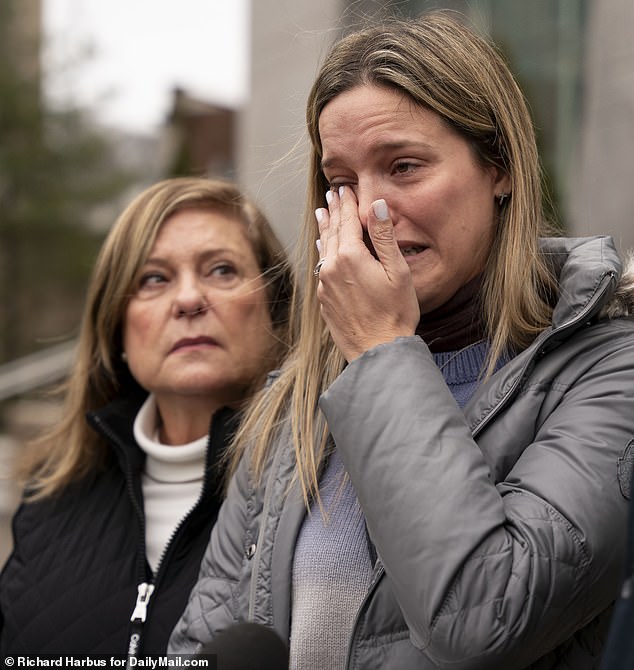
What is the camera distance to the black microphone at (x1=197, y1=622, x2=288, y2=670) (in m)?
1.60

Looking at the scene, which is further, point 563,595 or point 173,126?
point 173,126

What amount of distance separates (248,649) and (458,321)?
0.99 metres

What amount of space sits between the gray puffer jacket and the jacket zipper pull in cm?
82

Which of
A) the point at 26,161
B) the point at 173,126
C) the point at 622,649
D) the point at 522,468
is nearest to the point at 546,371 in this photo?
the point at 522,468

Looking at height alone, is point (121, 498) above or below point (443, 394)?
below

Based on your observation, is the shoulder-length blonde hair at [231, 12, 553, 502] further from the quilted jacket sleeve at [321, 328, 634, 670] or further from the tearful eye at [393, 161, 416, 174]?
the quilted jacket sleeve at [321, 328, 634, 670]

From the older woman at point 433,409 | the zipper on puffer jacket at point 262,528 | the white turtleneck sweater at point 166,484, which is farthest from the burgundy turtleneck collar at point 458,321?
the white turtleneck sweater at point 166,484

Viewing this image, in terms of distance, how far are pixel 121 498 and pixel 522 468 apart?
1.79 meters

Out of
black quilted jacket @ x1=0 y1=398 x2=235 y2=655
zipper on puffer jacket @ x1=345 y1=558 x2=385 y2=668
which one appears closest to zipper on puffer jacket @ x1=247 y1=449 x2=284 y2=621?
zipper on puffer jacket @ x1=345 y1=558 x2=385 y2=668

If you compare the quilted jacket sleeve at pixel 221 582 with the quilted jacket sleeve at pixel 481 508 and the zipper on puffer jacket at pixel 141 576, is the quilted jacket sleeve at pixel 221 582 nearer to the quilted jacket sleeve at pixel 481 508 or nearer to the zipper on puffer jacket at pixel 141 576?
the zipper on puffer jacket at pixel 141 576

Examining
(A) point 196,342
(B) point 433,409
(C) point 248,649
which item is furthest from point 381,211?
(A) point 196,342

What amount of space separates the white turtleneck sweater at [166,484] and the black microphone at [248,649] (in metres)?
1.47

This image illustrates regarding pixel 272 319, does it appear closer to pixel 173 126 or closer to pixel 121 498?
pixel 121 498

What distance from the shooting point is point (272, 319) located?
3367 mm
